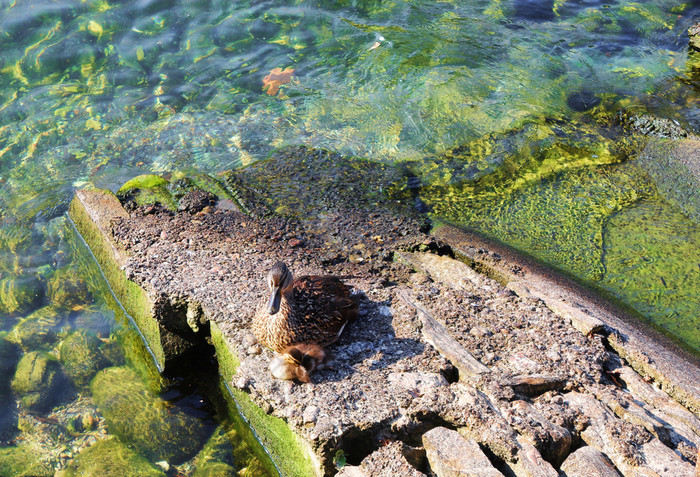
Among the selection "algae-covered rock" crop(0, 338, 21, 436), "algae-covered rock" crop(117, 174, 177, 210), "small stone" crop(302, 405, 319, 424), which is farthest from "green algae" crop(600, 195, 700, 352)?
"algae-covered rock" crop(0, 338, 21, 436)

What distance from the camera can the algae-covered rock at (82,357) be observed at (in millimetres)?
4930

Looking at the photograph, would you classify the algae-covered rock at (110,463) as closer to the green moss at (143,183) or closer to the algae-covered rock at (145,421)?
the algae-covered rock at (145,421)

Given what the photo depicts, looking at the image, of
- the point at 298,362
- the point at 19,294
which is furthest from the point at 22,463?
the point at 298,362

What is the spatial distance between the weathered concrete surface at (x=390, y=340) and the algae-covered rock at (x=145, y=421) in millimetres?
737

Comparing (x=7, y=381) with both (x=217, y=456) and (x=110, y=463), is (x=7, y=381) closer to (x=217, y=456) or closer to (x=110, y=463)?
(x=110, y=463)

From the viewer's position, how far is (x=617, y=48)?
10.4 meters

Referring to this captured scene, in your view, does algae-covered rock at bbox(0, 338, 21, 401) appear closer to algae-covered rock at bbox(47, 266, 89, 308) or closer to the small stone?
algae-covered rock at bbox(47, 266, 89, 308)

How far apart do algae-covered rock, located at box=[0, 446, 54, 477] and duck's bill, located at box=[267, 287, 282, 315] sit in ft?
7.24

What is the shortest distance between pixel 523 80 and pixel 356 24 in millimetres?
3295

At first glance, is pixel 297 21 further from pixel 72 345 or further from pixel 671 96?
pixel 72 345

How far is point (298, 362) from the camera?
144 inches

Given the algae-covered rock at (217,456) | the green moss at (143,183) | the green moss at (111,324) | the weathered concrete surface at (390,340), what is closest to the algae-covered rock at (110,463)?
the algae-covered rock at (217,456)

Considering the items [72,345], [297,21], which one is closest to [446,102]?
[297,21]

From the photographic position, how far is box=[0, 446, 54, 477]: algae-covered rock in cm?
418
